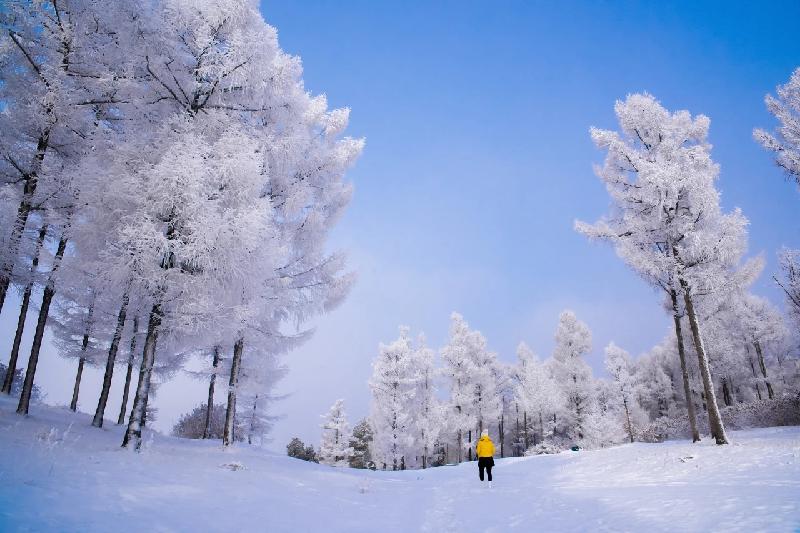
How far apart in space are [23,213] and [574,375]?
33237 mm

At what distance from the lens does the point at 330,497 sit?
764 cm

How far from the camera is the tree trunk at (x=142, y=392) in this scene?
7.93 m

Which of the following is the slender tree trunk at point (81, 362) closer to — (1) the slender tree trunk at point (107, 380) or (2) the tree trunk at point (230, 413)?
(1) the slender tree trunk at point (107, 380)

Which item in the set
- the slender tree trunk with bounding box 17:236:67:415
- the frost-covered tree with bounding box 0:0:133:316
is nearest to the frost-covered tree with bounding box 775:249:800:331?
the frost-covered tree with bounding box 0:0:133:316

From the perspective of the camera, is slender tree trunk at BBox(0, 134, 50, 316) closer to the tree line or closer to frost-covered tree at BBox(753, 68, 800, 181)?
Answer: the tree line

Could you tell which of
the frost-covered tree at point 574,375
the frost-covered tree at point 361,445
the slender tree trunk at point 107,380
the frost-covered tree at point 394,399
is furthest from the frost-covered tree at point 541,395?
the slender tree trunk at point 107,380

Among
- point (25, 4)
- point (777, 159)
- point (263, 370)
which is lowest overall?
point (263, 370)

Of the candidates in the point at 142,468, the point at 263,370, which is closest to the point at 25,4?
the point at 142,468

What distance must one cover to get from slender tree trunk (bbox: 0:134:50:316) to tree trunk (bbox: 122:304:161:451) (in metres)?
3.76

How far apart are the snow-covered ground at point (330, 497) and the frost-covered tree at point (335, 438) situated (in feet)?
95.1

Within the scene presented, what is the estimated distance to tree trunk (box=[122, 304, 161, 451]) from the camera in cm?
793

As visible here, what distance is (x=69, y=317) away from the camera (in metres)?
16.2

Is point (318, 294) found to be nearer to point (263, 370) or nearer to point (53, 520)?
point (263, 370)

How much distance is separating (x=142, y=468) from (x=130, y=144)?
6517mm
